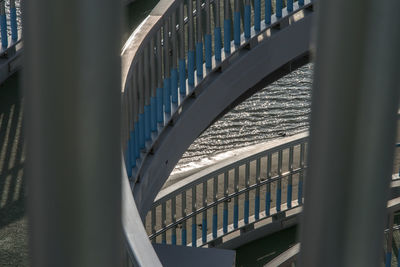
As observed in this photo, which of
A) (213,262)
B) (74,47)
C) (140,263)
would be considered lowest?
(213,262)

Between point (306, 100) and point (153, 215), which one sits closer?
point (153, 215)

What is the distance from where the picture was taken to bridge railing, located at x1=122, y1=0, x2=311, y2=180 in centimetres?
409

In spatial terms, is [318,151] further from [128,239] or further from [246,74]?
[246,74]

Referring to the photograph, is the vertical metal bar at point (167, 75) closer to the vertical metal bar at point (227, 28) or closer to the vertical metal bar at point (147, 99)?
the vertical metal bar at point (147, 99)

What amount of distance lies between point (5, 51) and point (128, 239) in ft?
9.58

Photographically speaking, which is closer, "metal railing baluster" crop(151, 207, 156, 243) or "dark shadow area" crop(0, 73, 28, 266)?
"dark shadow area" crop(0, 73, 28, 266)

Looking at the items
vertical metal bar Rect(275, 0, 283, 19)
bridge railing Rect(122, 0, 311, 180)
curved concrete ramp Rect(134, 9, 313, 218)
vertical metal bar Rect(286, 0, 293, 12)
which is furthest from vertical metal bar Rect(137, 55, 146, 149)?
vertical metal bar Rect(286, 0, 293, 12)

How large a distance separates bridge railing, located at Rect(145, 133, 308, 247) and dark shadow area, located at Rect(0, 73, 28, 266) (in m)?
1.47

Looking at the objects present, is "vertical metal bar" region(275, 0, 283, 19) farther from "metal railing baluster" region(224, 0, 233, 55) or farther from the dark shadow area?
the dark shadow area

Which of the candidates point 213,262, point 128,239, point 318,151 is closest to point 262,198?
point 213,262

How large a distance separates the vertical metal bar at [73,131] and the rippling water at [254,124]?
7.51 m

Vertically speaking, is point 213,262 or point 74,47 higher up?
point 74,47

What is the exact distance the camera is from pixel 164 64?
4719 millimetres

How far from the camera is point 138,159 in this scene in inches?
172
